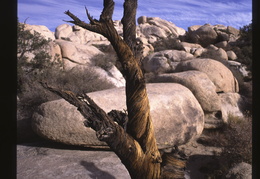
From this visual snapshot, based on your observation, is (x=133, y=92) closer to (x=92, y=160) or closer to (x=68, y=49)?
(x=92, y=160)

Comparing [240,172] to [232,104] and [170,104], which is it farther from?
[232,104]

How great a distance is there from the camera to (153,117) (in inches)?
212

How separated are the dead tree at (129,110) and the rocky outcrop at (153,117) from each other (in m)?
2.37

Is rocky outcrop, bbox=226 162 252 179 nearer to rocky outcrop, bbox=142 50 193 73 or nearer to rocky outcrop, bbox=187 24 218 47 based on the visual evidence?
rocky outcrop, bbox=142 50 193 73

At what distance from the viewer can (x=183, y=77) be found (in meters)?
7.51

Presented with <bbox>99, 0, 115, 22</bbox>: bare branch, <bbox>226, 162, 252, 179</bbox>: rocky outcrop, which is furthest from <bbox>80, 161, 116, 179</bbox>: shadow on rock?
<bbox>99, 0, 115, 22</bbox>: bare branch

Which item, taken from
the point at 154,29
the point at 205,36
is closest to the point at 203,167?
the point at 205,36

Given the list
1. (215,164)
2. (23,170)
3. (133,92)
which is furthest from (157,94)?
(133,92)

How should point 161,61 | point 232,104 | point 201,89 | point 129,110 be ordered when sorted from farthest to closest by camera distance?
point 161,61 < point 232,104 < point 201,89 < point 129,110

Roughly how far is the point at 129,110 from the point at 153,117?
3294 millimetres

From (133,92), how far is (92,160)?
110 inches

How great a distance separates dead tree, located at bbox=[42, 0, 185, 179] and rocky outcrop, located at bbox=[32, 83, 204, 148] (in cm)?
237

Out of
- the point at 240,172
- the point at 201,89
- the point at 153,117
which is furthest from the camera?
Answer: the point at 201,89
